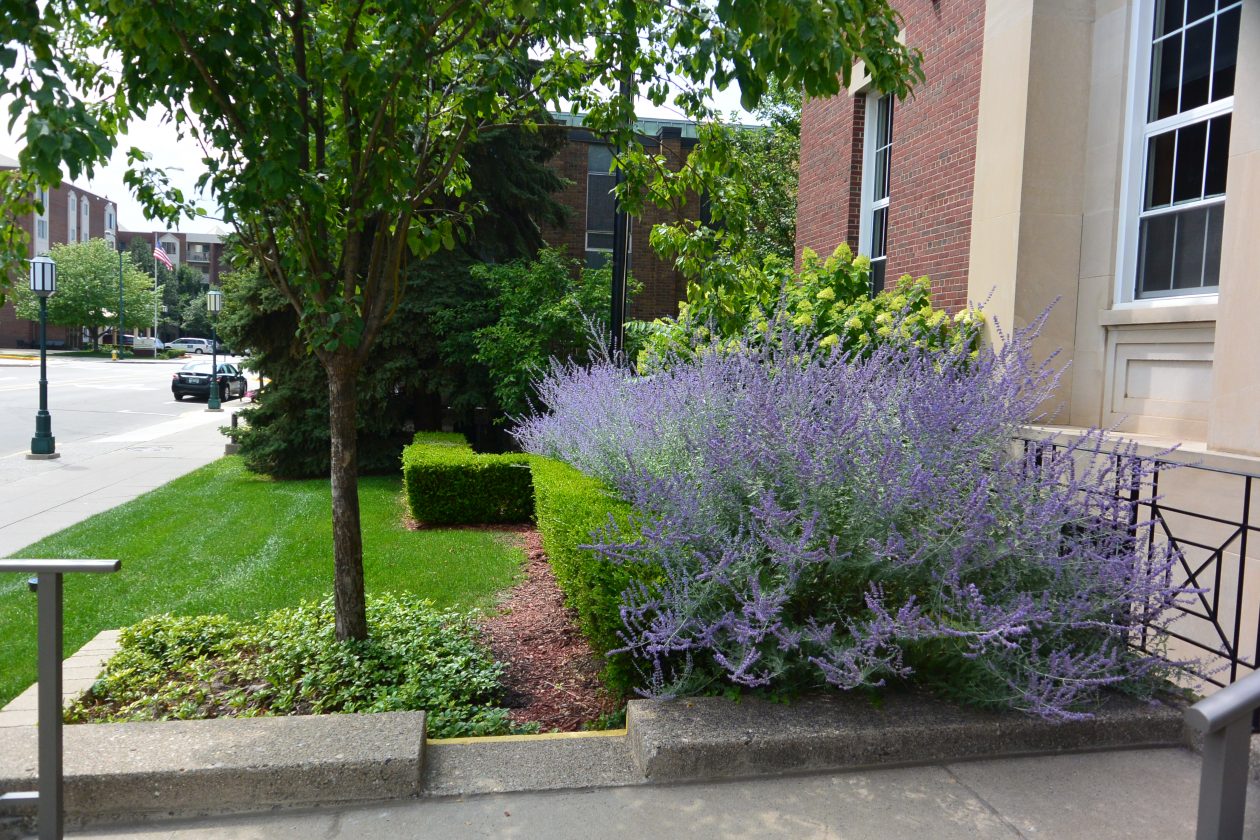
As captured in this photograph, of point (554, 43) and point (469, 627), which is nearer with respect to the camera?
point (554, 43)

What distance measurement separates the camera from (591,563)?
4375mm

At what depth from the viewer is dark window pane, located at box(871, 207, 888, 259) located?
1100cm

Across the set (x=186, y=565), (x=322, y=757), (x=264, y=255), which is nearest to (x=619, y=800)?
(x=322, y=757)

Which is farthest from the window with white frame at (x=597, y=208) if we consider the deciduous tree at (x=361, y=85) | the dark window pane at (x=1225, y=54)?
the deciduous tree at (x=361, y=85)

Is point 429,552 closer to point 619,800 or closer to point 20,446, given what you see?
point 619,800

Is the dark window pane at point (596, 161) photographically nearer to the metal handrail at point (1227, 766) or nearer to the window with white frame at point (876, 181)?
the window with white frame at point (876, 181)

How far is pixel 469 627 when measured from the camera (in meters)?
5.38

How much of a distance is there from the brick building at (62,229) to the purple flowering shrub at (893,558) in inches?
3148

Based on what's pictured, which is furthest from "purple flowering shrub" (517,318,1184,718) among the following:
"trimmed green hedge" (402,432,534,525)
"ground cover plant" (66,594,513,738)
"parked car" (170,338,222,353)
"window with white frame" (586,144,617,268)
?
"parked car" (170,338,222,353)

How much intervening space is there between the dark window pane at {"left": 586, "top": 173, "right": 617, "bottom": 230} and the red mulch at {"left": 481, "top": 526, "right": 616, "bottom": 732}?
20.2 m

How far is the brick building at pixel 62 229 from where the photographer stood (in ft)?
242

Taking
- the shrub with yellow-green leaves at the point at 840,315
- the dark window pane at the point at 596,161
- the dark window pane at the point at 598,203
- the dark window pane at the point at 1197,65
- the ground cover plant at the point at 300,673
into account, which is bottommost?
the ground cover plant at the point at 300,673

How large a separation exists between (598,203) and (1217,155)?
68.7 feet

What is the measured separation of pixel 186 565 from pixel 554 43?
220 inches
